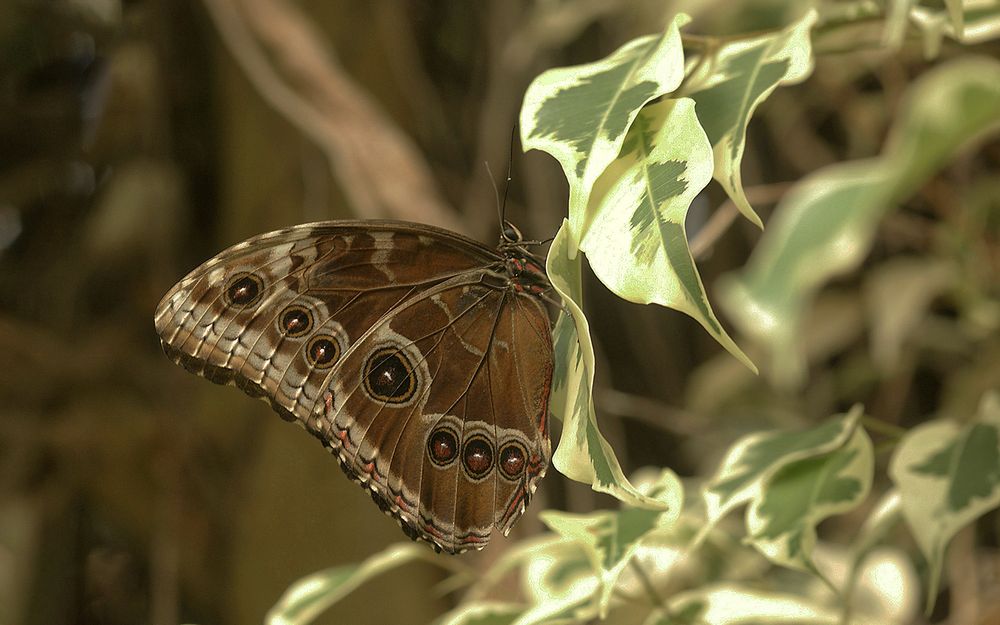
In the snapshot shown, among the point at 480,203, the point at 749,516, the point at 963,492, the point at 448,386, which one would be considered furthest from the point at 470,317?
the point at 480,203

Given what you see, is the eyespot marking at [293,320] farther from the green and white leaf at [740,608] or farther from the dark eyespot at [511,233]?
the green and white leaf at [740,608]

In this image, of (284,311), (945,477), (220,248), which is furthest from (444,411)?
(220,248)

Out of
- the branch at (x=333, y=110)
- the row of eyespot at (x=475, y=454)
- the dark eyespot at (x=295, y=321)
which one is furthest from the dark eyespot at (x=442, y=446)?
the branch at (x=333, y=110)

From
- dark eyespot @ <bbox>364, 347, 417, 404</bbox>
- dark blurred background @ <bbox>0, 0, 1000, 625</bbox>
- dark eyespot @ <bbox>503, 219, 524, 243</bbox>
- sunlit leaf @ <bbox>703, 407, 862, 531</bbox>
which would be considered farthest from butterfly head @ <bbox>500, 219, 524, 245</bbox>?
dark blurred background @ <bbox>0, 0, 1000, 625</bbox>

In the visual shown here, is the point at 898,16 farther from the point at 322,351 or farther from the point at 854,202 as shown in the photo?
the point at 322,351

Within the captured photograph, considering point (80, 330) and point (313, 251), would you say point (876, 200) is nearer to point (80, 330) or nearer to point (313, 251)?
point (313, 251)

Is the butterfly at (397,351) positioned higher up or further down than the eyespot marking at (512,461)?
higher up

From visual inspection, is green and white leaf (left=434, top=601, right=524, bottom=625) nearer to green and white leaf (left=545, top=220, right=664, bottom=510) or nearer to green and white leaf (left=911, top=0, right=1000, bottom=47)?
green and white leaf (left=545, top=220, right=664, bottom=510)
